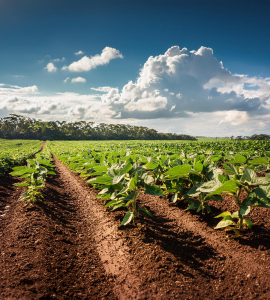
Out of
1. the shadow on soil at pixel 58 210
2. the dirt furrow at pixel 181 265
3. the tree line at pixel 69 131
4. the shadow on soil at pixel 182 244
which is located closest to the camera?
the dirt furrow at pixel 181 265

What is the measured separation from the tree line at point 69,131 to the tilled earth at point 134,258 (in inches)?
3582

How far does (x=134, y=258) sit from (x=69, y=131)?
334 feet

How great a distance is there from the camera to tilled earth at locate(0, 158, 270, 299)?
6.08 feet

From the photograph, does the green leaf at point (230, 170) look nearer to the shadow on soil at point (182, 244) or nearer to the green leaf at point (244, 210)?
the green leaf at point (244, 210)

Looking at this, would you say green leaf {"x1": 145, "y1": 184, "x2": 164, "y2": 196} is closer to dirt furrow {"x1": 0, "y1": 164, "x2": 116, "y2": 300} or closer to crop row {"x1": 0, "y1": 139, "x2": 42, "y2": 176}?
dirt furrow {"x1": 0, "y1": 164, "x2": 116, "y2": 300}

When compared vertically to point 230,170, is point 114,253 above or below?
below

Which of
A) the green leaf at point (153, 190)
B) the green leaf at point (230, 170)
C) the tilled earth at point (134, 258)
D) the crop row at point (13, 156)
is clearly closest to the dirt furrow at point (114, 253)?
the tilled earth at point (134, 258)

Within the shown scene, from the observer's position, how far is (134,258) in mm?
2369

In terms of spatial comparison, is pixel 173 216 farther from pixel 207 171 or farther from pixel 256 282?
pixel 256 282

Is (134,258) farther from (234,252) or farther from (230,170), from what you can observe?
(230,170)

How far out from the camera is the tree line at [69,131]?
87875 millimetres

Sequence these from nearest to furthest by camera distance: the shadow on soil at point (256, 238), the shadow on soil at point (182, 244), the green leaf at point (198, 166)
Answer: the shadow on soil at point (182, 244) < the shadow on soil at point (256, 238) < the green leaf at point (198, 166)

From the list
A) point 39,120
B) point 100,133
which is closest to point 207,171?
point 100,133

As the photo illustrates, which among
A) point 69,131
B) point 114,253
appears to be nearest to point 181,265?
point 114,253
